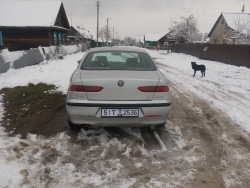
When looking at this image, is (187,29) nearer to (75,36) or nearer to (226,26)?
(226,26)

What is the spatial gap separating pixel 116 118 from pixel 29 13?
25170 mm

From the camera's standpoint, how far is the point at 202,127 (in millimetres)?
4352

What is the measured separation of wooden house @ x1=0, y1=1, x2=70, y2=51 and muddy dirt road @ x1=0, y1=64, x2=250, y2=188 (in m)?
21.2

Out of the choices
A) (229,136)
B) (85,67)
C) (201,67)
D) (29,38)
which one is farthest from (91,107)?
(29,38)

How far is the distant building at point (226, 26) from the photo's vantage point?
35.6 metres

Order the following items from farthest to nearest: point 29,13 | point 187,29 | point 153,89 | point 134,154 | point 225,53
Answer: point 187,29
point 29,13
point 225,53
point 153,89
point 134,154

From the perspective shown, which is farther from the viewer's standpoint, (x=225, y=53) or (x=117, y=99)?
(x=225, y=53)

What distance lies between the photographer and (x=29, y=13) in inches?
954

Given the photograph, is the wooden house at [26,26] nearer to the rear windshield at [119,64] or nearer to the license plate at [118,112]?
the rear windshield at [119,64]

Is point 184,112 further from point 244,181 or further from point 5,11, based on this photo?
point 5,11

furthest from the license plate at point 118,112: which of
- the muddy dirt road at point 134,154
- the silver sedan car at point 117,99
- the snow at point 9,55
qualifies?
the snow at point 9,55

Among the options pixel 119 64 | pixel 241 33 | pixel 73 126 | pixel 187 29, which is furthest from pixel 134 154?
pixel 187 29

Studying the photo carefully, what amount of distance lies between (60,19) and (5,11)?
6.05 metres

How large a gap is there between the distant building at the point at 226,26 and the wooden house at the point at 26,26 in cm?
2653
